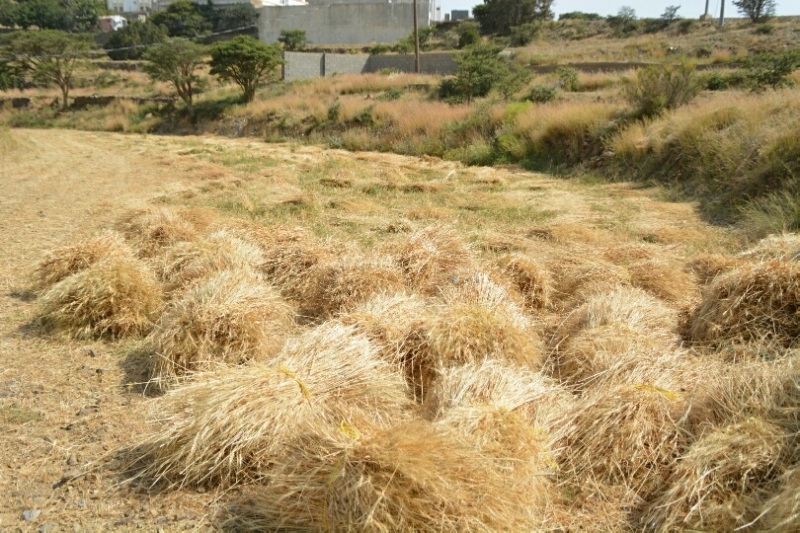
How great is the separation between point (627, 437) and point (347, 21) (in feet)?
205

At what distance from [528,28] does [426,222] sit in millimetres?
43982

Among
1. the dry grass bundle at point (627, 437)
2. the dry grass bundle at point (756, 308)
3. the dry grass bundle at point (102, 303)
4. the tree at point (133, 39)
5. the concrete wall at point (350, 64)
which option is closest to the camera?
the dry grass bundle at point (627, 437)

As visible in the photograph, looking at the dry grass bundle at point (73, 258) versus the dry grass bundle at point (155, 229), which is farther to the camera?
the dry grass bundle at point (155, 229)

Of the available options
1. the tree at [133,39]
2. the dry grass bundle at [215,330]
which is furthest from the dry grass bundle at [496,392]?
the tree at [133,39]

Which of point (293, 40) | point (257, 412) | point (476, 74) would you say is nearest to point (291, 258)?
point (257, 412)

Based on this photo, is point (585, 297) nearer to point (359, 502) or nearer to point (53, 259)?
point (359, 502)

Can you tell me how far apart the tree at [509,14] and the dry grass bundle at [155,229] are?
51390 mm

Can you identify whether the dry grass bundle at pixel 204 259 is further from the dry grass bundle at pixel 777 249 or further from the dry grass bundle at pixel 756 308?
the dry grass bundle at pixel 777 249

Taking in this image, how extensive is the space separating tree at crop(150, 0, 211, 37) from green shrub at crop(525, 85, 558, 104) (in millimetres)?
54106

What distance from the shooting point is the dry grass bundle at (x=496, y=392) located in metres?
2.84

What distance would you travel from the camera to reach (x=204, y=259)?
494 cm

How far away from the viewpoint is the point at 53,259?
5.05m

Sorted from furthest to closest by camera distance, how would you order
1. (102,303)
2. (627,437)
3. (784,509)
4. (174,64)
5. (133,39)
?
(133,39), (174,64), (102,303), (627,437), (784,509)

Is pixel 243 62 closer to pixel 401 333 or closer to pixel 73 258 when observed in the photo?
pixel 73 258
